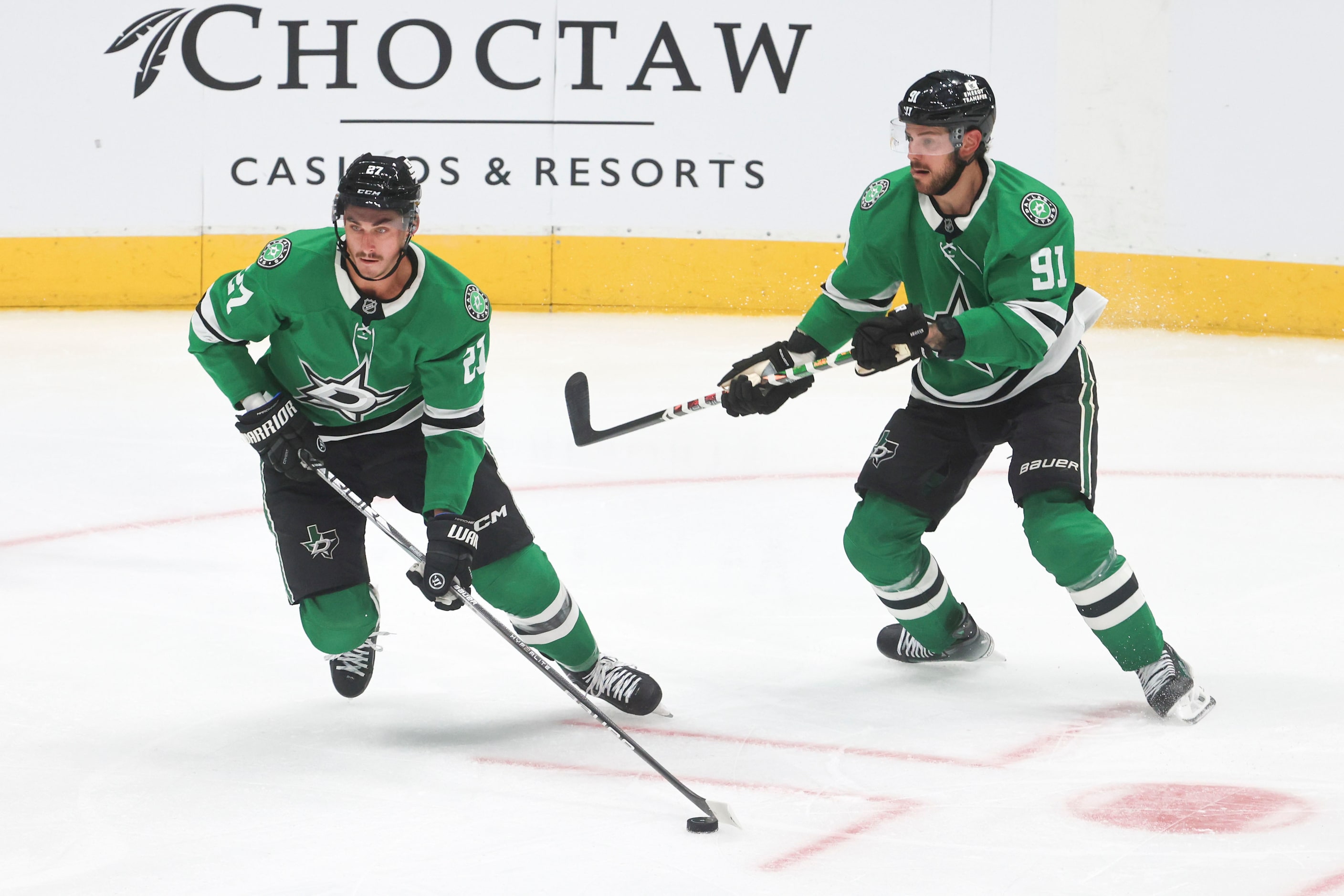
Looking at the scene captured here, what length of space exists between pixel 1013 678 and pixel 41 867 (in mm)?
1676

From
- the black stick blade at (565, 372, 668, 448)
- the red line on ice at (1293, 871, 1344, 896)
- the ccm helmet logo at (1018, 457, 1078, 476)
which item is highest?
the ccm helmet logo at (1018, 457, 1078, 476)

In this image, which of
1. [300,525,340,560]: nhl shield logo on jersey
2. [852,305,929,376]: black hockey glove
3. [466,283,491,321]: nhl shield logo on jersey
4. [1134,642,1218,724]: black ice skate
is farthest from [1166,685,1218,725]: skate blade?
[300,525,340,560]: nhl shield logo on jersey

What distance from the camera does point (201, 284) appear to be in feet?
24.8

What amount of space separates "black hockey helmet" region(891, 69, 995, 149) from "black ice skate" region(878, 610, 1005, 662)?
0.89m

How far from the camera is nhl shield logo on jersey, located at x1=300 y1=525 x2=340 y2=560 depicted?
→ 269 centimetres

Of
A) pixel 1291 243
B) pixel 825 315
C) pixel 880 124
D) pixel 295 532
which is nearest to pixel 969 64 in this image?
pixel 880 124

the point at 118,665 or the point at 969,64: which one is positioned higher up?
the point at 969,64

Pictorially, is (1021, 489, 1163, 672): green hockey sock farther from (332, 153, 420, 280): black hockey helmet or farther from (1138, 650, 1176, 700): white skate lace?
(332, 153, 420, 280): black hockey helmet

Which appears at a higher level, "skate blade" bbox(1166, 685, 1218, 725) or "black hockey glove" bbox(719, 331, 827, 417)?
"black hockey glove" bbox(719, 331, 827, 417)

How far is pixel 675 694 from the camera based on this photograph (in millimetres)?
2857

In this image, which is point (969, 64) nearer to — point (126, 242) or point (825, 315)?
point (126, 242)

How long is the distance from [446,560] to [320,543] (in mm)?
333

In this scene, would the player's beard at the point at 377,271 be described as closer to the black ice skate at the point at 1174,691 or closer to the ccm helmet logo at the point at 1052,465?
the ccm helmet logo at the point at 1052,465

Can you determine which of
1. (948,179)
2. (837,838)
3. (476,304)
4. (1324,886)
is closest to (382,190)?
(476,304)
